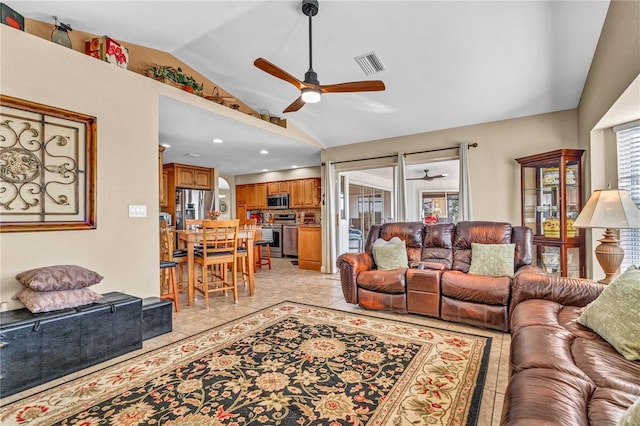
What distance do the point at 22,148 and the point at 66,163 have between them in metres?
0.28

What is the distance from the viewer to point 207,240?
3.83 meters

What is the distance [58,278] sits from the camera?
229 centimetres

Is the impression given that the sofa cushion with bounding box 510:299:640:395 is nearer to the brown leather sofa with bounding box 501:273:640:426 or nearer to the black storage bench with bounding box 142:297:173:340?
the brown leather sofa with bounding box 501:273:640:426

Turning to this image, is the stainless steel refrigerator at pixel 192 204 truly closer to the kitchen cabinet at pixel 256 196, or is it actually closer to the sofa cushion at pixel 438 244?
the kitchen cabinet at pixel 256 196

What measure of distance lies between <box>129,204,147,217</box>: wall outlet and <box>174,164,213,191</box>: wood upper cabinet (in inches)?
162

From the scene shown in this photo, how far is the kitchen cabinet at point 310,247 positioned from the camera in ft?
21.0

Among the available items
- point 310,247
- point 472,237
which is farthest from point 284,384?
point 310,247

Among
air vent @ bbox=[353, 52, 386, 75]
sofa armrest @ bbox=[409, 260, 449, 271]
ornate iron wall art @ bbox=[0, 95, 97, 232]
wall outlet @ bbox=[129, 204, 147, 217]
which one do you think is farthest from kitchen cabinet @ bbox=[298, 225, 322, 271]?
ornate iron wall art @ bbox=[0, 95, 97, 232]

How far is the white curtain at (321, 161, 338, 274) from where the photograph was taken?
5910 millimetres

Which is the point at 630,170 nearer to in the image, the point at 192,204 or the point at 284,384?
the point at 284,384

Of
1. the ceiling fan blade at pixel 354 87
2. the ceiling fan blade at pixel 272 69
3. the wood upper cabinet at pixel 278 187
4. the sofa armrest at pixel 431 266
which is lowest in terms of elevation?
the sofa armrest at pixel 431 266

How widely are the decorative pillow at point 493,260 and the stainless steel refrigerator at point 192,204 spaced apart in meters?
5.85

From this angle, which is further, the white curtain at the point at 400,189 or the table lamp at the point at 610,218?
the white curtain at the point at 400,189

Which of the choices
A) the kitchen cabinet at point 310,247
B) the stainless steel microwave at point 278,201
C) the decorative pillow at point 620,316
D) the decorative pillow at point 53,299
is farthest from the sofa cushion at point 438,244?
the stainless steel microwave at point 278,201
